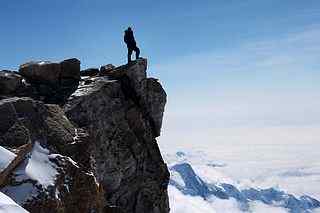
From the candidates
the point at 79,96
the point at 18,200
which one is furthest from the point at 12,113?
the point at 79,96

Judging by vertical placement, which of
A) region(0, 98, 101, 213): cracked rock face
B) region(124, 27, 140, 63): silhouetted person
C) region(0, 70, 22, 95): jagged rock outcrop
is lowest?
region(0, 98, 101, 213): cracked rock face

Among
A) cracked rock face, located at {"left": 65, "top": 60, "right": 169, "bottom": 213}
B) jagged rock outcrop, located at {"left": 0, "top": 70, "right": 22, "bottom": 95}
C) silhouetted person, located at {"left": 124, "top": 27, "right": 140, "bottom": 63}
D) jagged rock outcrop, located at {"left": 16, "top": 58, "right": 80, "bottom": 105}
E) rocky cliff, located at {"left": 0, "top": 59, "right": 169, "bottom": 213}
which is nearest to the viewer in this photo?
rocky cliff, located at {"left": 0, "top": 59, "right": 169, "bottom": 213}

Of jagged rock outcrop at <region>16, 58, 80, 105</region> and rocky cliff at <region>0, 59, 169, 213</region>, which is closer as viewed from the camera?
rocky cliff at <region>0, 59, 169, 213</region>

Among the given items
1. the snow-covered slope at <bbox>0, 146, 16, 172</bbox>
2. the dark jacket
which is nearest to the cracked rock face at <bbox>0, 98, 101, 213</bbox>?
the snow-covered slope at <bbox>0, 146, 16, 172</bbox>

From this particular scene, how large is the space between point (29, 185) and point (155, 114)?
24678 mm

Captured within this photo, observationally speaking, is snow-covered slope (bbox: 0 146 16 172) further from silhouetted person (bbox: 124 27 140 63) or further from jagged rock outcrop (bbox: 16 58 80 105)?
silhouetted person (bbox: 124 27 140 63)

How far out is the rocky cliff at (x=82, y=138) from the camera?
22.3 meters

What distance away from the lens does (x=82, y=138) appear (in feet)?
93.7

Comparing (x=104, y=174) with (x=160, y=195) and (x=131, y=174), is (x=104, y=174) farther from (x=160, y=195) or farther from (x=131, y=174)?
(x=160, y=195)

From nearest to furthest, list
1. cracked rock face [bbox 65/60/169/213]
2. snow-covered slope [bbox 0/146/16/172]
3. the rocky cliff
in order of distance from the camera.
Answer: snow-covered slope [bbox 0/146/16/172], the rocky cliff, cracked rock face [bbox 65/60/169/213]

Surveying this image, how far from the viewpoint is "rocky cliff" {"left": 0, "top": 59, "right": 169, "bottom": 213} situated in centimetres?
2228

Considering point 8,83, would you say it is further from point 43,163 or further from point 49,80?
point 43,163

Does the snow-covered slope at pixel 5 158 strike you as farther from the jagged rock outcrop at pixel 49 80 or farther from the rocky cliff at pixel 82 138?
the jagged rock outcrop at pixel 49 80

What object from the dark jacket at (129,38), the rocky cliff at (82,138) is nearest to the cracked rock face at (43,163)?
the rocky cliff at (82,138)
